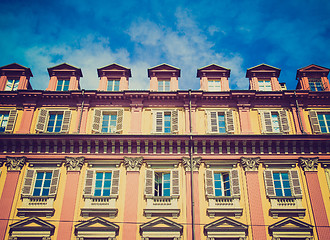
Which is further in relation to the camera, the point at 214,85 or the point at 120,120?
the point at 214,85

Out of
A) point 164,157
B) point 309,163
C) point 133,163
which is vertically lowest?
point 133,163

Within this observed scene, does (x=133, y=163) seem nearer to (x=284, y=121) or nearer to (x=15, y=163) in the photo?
(x=15, y=163)

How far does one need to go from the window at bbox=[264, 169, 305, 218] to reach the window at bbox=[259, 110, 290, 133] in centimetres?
325

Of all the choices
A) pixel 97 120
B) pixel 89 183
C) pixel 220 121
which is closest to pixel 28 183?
pixel 89 183

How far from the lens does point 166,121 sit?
23.3 m

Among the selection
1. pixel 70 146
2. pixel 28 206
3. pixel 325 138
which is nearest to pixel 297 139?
pixel 325 138

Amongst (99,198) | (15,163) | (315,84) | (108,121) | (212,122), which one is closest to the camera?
(99,198)

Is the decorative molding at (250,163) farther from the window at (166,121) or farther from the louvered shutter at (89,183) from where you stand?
the louvered shutter at (89,183)

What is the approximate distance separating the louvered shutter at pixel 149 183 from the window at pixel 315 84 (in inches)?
574

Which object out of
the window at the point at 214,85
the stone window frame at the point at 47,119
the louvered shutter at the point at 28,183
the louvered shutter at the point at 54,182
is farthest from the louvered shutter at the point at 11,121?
the window at the point at 214,85

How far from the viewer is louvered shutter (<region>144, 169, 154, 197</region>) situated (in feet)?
66.1

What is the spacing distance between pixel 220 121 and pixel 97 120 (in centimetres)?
921

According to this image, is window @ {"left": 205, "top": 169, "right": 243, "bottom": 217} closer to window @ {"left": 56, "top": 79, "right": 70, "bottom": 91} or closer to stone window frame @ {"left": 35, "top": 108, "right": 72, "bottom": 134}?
stone window frame @ {"left": 35, "top": 108, "right": 72, "bottom": 134}

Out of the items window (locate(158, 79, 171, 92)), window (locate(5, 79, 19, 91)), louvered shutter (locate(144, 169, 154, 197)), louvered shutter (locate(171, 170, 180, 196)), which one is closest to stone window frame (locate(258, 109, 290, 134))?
louvered shutter (locate(171, 170, 180, 196))
